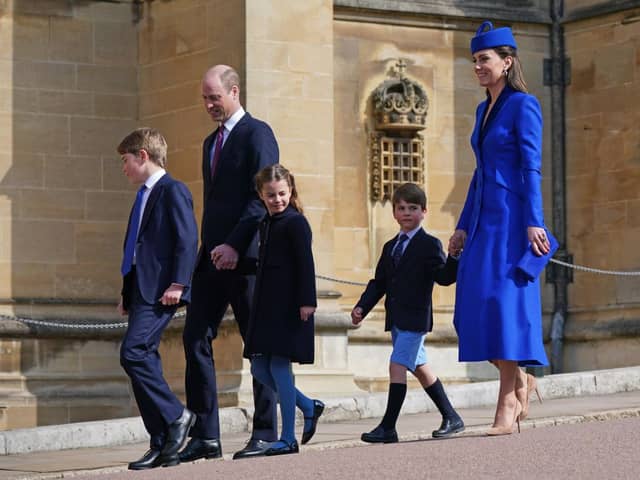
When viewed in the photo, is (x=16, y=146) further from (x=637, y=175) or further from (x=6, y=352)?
(x=637, y=175)

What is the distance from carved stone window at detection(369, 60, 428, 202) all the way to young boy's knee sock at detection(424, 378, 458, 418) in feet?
20.6

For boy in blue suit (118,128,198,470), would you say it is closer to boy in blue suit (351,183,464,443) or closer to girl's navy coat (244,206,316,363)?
girl's navy coat (244,206,316,363)

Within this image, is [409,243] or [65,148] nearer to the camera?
[409,243]

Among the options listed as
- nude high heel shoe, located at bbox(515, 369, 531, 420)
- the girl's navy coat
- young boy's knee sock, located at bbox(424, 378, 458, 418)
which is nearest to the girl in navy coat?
the girl's navy coat

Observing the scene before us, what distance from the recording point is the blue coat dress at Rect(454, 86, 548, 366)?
8.73 meters

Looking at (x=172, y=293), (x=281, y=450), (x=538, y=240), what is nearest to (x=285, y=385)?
(x=281, y=450)

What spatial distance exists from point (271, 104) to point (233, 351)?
1.85m

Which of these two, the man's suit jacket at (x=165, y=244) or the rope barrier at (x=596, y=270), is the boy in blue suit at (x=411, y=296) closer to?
the man's suit jacket at (x=165, y=244)

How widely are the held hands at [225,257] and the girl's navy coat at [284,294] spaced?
6.3 inches

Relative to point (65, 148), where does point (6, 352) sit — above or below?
below

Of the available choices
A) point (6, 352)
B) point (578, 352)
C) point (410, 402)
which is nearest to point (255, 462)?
point (410, 402)

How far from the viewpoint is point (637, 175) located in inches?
636

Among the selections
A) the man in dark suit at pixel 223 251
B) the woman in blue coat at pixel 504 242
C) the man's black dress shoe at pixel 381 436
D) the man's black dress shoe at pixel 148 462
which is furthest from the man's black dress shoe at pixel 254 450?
the woman in blue coat at pixel 504 242

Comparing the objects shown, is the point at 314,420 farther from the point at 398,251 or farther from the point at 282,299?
the point at 398,251
